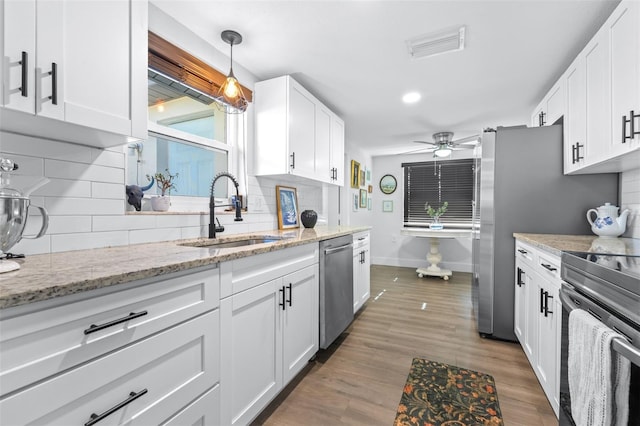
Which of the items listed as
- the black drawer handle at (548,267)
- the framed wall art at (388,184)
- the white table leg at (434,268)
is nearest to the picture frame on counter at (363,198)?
the framed wall art at (388,184)

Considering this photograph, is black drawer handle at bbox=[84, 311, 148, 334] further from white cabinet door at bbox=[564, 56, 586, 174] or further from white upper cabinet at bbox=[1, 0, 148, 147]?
white cabinet door at bbox=[564, 56, 586, 174]

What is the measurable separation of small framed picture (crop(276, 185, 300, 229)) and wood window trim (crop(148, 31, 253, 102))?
1065mm

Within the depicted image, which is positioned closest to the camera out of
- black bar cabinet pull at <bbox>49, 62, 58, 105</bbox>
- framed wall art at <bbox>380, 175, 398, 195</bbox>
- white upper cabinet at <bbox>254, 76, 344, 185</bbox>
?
black bar cabinet pull at <bbox>49, 62, 58, 105</bbox>

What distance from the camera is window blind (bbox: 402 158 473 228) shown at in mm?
5215

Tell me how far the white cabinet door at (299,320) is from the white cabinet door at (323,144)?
4.09 feet

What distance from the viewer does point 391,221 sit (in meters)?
5.87

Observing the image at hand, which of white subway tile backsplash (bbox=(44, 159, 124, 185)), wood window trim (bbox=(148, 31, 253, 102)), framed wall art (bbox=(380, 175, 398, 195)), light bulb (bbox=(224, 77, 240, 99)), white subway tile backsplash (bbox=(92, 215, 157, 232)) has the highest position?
wood window trim (bbox=(148, 31, 253, 102))

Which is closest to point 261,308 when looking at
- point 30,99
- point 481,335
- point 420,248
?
point 30,99

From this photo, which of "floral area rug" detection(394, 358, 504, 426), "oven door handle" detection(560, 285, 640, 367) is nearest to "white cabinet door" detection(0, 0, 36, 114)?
"oven door handle" detection(560, 285, 640, 367)

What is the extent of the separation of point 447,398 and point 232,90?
7.70 feet

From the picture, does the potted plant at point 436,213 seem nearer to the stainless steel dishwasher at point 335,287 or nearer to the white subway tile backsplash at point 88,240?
the stainless steel dishwasher at point 335,287

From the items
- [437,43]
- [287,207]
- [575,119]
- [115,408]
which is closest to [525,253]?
[575,119]

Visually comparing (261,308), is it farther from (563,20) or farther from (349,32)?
(563,20)

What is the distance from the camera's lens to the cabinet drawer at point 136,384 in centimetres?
67
